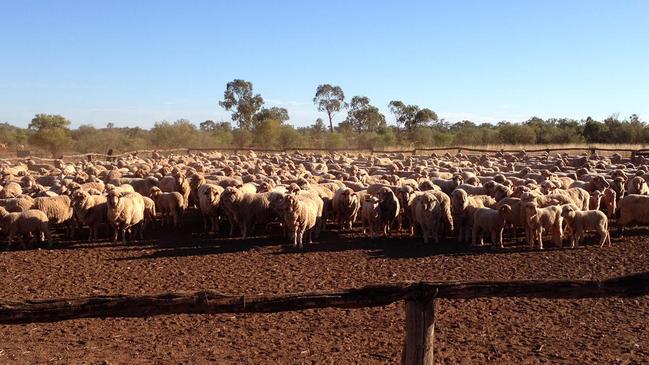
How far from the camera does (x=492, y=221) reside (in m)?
14.7

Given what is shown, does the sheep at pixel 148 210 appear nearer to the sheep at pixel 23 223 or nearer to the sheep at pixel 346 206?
the sheep at pixel 23 223

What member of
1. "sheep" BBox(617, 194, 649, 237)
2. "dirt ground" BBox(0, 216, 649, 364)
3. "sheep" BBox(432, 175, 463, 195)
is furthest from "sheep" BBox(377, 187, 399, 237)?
"sheep" BBox(617, 194, 649, 237)

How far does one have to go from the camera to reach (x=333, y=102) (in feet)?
315

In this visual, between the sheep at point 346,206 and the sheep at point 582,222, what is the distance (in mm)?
5938

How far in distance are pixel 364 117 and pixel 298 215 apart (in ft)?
275

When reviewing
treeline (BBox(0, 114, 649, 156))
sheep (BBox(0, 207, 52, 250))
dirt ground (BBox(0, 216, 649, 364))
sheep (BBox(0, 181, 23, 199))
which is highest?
treeline (BBox(0, 114, 649, 156))

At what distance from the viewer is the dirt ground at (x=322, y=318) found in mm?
7734

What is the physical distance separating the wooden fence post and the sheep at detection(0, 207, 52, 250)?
1339 centimetres

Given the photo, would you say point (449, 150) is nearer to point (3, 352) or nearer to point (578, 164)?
point (578, 164)

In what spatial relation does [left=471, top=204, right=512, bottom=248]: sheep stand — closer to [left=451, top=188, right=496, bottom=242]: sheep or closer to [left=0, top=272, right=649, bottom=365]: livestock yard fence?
[left=451, top=188, right=496, bottom=242]: sheep

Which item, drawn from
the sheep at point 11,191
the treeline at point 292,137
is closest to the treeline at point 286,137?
the treeline at point 292,137

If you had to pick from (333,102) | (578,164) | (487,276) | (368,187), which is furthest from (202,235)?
(333,102)

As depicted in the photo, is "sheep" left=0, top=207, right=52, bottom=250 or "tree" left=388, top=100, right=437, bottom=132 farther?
"tree" left=388, top=100, right=437, bottom=132

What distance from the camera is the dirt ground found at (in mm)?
7734
